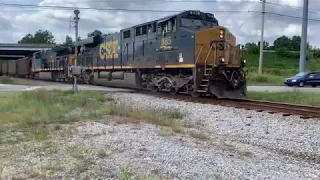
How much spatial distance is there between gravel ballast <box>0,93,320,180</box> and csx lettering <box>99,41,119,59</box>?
13.9 metres

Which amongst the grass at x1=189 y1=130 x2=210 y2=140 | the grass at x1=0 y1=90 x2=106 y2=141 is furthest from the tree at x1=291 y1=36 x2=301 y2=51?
the grass at x1=189 y1=130 x2=210 y2=140

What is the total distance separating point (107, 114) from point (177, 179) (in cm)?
699

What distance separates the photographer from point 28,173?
5.38 meters

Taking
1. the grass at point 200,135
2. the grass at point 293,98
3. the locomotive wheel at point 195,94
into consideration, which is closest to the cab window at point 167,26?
the locomotive wheel at point 195,94

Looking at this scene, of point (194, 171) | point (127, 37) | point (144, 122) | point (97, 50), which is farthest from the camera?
point (97, 50)

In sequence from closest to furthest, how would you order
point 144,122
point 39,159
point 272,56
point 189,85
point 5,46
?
point 39,159 → point 144,122 → point 189,85 → point 5,46 → point 272,56

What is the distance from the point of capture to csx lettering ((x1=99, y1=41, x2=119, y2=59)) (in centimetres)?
2361

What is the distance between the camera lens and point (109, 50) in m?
24.4

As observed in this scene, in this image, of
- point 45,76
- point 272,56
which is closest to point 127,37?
point 45,76

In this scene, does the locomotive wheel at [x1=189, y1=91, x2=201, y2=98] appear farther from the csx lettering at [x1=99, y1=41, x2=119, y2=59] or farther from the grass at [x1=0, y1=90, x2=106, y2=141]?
the csx lettering at [x1=99, y1=41, x2=119, y2=59]

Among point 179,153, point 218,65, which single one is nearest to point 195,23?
point 218,65

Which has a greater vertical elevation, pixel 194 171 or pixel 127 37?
pixel 127 37

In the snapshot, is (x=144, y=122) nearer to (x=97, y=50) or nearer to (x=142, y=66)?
(x=142, y=66)

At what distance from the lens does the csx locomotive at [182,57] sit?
1576 centimetres
